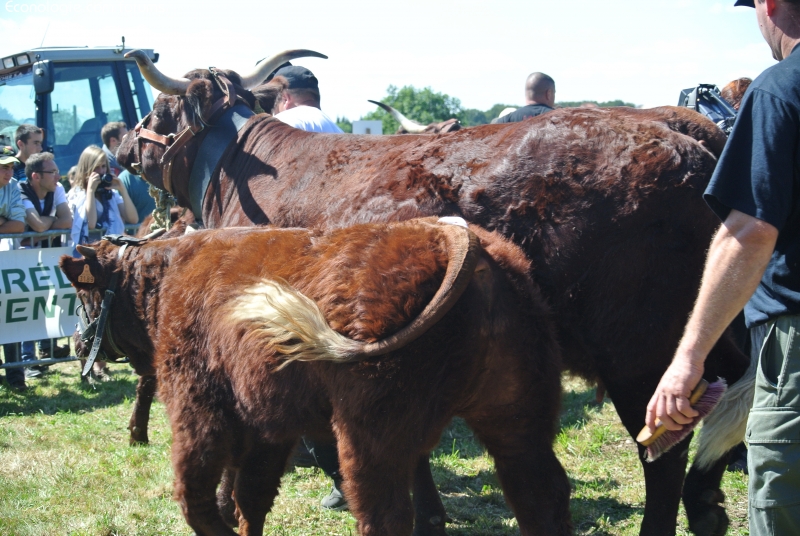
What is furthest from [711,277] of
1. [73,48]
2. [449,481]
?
[73,48]

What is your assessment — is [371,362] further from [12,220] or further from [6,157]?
[6,157]

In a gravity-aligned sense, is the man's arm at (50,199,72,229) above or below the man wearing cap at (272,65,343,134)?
below

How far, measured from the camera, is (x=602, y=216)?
3.22 meters

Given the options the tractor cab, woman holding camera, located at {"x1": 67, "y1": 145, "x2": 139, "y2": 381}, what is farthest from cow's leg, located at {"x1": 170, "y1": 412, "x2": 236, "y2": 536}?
the tractor cab

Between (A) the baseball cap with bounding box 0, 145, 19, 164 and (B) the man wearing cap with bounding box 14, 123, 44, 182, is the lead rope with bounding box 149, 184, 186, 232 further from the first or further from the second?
(B) the man wearing cap with bounding box 14, 123, 44, 182

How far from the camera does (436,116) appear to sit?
1496 inches

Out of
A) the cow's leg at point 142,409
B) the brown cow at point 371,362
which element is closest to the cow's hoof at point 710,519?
the brown cow at point 371,362

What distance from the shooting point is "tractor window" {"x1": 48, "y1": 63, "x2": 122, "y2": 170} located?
1083 cm

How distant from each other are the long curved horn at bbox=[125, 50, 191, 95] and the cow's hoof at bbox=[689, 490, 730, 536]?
4.14 m

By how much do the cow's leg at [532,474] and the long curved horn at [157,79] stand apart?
3.52 m

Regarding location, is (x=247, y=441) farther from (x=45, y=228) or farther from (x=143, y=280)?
(x=45, y=228)

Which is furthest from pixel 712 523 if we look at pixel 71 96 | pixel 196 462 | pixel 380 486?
pixel 71 96

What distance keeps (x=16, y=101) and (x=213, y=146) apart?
747cm

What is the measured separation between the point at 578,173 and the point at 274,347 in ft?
5.14
